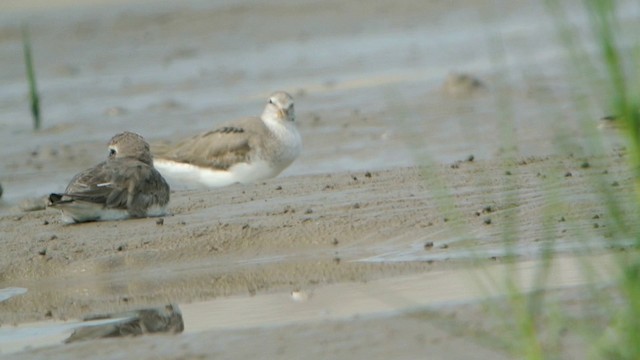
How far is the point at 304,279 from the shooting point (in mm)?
7652

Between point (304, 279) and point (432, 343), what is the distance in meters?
1.85

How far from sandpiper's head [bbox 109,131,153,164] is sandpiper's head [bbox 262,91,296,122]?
189 centimetres

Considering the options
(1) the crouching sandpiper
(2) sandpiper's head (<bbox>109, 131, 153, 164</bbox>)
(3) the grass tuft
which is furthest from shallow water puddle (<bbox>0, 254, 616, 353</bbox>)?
(3) the grass tuft

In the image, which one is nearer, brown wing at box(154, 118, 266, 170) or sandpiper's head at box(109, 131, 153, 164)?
sandpiper's head at box(109, 131, 153, 164)

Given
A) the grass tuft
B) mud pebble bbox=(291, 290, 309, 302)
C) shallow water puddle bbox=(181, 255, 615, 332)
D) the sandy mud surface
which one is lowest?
shallow water puddle bbox=(181, 255, 615, 332)

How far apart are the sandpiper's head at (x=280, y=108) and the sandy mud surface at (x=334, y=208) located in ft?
1.64

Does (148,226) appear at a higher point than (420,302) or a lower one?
higher

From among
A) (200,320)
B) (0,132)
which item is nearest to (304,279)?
(200,320)

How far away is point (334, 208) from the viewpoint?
30.5 feet

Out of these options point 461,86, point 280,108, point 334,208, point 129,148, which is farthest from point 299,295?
point 461,86

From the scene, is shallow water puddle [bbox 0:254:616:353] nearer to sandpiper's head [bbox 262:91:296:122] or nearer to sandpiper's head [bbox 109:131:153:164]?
sandpiper's head [bbox 109:131:153:164]

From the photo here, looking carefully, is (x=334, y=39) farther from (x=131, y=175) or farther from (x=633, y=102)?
(x=633, y=102)

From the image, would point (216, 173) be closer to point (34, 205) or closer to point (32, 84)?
point (34, 205)

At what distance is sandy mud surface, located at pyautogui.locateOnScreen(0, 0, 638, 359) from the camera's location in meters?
6.20
